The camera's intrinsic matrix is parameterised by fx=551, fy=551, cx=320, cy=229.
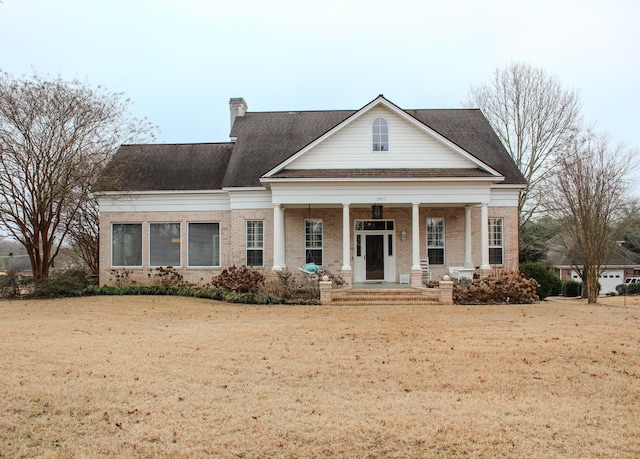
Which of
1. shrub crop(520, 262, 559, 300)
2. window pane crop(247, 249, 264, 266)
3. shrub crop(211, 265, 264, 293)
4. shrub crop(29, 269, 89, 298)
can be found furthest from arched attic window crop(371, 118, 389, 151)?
shrub crop(29, 269, 89, 298)

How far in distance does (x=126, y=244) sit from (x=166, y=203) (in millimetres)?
2497

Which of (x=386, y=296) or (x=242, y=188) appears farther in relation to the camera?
(x=242, y=188)

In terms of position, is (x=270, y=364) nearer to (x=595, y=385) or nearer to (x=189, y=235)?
(x=595, y=385)

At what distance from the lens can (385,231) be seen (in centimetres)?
2245

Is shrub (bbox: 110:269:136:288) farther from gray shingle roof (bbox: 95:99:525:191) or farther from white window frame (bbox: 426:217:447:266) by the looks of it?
white window frame (bbox: 426:217:447:266)

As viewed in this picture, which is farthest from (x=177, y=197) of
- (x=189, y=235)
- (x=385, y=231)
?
(x=385, y=231)

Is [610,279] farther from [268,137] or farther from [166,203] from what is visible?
[166,203]

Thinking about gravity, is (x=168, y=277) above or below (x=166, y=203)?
below

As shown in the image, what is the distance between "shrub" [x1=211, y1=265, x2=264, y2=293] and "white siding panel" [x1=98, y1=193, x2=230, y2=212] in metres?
3.94

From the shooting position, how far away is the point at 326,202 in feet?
67.4

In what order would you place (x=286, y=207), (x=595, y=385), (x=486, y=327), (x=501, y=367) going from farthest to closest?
1. (x=286, y=207)
2. (x=486, y=327)
3. (x=501, y=367)
4. (x=595, y=385)

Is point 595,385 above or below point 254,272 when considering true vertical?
below

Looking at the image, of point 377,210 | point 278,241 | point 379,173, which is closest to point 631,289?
point 377,210

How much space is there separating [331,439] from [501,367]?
14.1 ft
